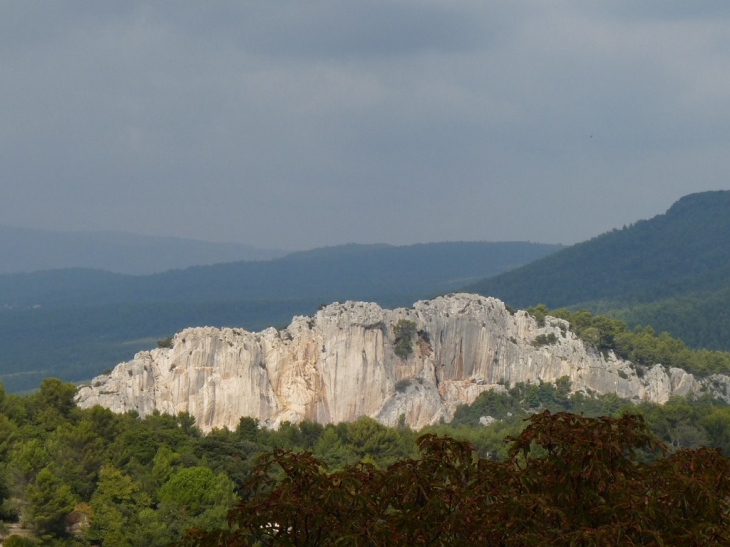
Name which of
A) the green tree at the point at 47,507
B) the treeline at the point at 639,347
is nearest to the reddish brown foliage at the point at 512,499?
the green tree at the point at 47,507

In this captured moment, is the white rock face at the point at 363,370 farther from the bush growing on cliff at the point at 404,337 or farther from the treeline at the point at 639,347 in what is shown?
the treeline at the point at 639,347

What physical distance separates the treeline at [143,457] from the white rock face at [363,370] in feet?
17.6

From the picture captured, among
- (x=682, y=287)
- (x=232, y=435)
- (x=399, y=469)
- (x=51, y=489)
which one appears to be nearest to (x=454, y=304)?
(x=232, y=435)

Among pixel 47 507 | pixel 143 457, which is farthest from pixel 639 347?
pixel 47 507

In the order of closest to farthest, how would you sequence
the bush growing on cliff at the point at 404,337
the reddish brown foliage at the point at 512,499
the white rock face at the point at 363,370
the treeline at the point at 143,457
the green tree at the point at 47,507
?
the reddish brown foliage at the point at 512,499 → the green tree at the point at 47,507 → the treeline at the point at 143,457 → the white rock face at the point at 363,370 → the bush growing on cliff at the point at 404,337

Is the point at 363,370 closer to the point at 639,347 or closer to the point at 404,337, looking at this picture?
the point at 404,337

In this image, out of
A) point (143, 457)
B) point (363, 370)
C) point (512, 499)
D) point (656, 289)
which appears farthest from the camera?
point (656, 289)

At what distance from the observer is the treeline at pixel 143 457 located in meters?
34.1

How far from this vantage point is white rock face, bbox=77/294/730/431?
6500 cm

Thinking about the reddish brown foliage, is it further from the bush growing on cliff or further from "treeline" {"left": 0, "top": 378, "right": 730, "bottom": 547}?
the bush growing on cliff

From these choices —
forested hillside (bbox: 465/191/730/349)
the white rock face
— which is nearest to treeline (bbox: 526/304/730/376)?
the white rock face

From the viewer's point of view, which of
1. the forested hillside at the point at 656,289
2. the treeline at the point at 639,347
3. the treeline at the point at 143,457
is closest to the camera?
the treeline at the point at 143,457

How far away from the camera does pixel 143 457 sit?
4288 centimetres

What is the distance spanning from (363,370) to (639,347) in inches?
934
